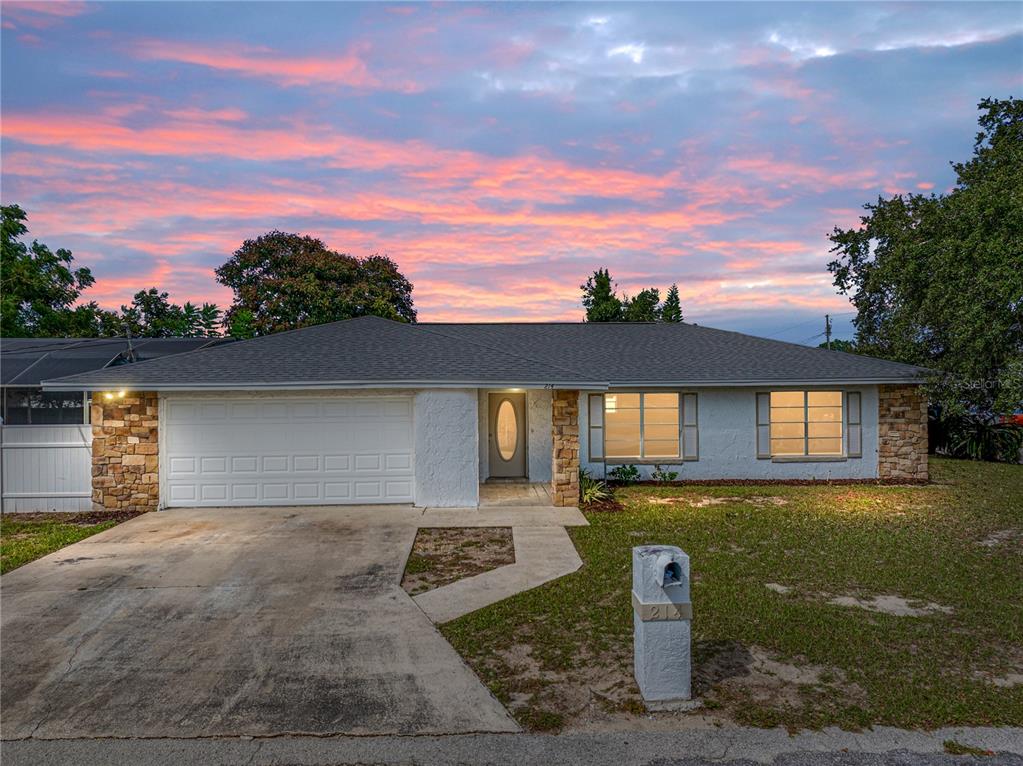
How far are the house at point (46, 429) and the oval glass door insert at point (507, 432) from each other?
8.55 meters

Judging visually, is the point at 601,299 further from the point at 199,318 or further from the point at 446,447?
the point at 446,447

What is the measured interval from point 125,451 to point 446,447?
20.6 feet

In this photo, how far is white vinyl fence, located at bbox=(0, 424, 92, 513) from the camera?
1108 cm

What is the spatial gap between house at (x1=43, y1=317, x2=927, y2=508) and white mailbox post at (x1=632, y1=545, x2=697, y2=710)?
7045mm

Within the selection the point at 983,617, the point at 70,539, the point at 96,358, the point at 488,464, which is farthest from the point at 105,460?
the point at 983,617

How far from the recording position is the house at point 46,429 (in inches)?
437

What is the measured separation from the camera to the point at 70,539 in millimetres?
9344

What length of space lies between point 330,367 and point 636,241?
17948mm

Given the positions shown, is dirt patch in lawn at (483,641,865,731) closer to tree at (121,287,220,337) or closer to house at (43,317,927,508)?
house at (43,317,927,508)

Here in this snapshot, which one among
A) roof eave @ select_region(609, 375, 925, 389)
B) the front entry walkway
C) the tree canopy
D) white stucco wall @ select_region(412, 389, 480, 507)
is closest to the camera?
white stucco wall @ select_region(412, 389, 480, 507)

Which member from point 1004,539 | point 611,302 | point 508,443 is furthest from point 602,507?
point 611,302

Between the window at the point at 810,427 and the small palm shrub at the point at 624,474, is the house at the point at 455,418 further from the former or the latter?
the small palm shrub at the point at 624,474

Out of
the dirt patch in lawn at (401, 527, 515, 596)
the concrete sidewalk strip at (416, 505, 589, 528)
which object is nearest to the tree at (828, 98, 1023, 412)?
the concrete sidewalk strip at (416, 505, 589, 528)

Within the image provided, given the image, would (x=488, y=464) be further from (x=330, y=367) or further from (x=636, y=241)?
(x=636, y=241)
